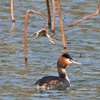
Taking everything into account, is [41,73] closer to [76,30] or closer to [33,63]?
[33,63]

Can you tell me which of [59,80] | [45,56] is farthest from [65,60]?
[45,56]

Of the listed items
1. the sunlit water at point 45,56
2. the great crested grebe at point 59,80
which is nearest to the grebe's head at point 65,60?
the great crested grebe at point 59,80

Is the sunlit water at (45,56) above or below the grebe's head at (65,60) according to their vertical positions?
below

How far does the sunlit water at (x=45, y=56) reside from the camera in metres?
14.7

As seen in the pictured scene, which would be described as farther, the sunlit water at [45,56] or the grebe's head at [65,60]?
the grebe's head at [65,60]

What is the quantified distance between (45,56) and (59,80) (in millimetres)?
2969

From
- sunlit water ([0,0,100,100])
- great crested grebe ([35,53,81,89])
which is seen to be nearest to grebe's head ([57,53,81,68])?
great crested grebe ([35,53,81,89])

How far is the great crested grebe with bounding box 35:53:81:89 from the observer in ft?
49.5

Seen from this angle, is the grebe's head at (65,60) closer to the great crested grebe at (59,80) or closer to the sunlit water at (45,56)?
the great crested grebe at (59,80)

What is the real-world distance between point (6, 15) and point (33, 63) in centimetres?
820

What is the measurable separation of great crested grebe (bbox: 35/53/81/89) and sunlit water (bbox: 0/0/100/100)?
0.17 metres

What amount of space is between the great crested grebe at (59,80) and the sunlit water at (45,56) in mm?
174

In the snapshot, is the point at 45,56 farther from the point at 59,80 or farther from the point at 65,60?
the point at 59,80

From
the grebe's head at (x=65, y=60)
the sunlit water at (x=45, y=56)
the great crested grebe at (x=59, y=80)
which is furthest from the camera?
the grebe's head at (x=65, y=60)
